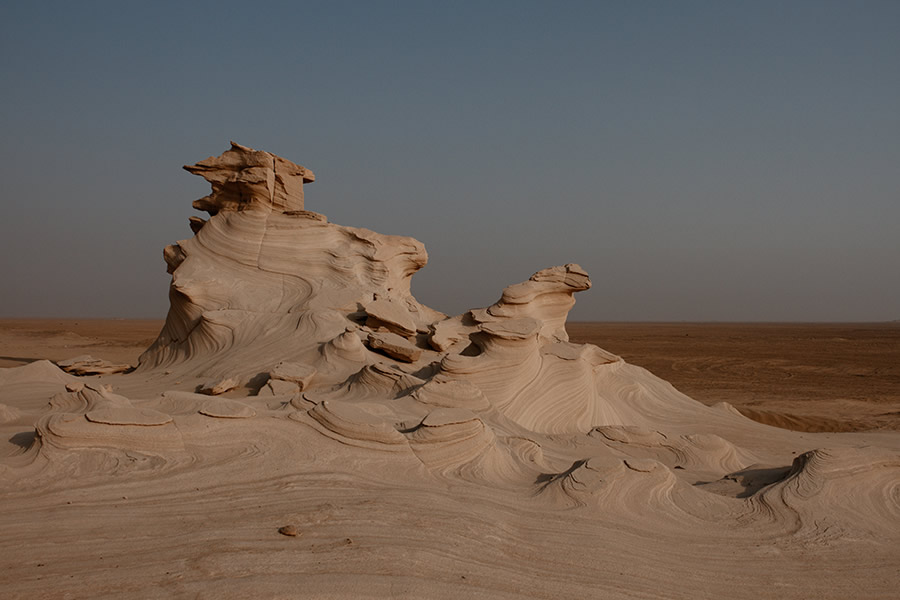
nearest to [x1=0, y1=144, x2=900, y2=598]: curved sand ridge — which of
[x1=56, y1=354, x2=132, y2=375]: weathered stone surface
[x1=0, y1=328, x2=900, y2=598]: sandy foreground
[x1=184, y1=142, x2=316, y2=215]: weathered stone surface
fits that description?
[x1=0, y1=328, x2=900, y2=598]: sandy foreground

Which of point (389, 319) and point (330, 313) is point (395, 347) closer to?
point (389, 319)

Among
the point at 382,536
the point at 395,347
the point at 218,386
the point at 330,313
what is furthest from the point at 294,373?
the point at 382,536

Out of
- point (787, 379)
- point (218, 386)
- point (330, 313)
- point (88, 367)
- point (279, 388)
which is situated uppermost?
point (330, 313)

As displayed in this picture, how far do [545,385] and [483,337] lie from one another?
2.93ft

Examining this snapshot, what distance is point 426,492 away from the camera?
162 inches

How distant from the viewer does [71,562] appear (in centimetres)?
302

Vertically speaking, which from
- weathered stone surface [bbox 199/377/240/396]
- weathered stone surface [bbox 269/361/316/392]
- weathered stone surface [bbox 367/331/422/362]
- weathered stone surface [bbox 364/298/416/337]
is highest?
weathered stone surface [bbox 364/298/416/337]

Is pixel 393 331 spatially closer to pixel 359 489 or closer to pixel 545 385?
pixel 545 385

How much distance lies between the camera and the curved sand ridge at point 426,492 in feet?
10.1

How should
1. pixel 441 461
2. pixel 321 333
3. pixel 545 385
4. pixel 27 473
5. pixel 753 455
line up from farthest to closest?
pixel 321 333, pixel 545 385, pixel 753 455, pixel 441 461, pixel 27 473

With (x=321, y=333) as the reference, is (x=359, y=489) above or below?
below

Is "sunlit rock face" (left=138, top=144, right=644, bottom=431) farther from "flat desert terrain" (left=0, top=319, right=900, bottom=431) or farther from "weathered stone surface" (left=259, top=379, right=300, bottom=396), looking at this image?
"flat desert terrain" (left=0, top=319, right=900, bottom=431)

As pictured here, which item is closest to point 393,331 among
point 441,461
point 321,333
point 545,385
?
point 321,333

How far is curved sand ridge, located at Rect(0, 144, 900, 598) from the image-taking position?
3.08 meters
